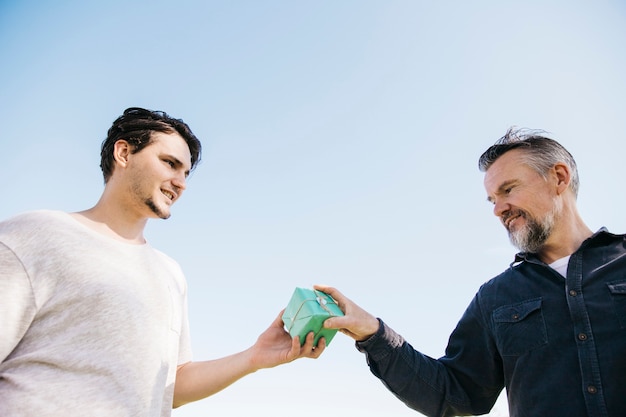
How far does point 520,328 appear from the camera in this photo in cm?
343

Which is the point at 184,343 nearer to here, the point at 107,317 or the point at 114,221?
the point at 107,317

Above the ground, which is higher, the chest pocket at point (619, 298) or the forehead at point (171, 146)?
the forehead at point (171, 146)

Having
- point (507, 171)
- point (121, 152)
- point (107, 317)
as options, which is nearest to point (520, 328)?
point (507, 171)

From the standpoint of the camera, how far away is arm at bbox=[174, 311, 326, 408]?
11.6 feet

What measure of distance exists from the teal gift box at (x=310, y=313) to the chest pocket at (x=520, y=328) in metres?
1.37

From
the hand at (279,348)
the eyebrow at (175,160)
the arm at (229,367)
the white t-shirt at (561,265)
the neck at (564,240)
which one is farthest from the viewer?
the eyebrow at (175,160)

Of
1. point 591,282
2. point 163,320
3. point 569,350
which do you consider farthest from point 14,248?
point 591,282

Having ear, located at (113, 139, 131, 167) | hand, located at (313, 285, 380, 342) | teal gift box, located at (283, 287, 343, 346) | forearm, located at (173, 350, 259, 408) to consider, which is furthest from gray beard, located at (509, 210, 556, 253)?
ear, located at (113, 139, 131, 167)

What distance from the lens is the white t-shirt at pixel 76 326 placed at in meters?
2.53

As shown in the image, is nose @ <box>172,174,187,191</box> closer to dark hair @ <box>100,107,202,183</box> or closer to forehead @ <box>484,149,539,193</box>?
dark hair @ <box>100,107,202,183</box>

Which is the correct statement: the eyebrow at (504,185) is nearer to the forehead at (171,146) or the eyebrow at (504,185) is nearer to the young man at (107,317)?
the young man at (107,317)

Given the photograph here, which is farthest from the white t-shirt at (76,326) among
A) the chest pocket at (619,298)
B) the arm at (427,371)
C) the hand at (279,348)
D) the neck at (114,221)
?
the chest pocket at (619,298)

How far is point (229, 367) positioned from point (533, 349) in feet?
7.92

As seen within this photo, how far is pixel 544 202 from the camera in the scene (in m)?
4.02
